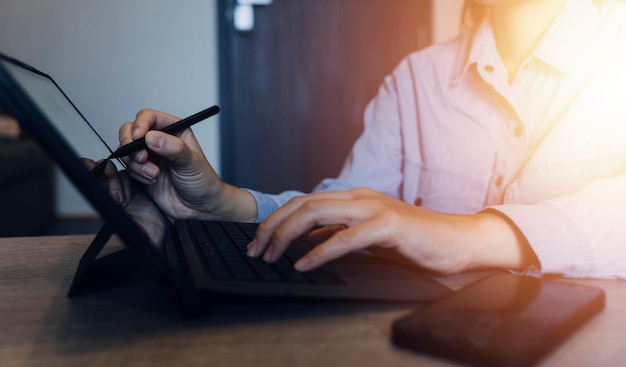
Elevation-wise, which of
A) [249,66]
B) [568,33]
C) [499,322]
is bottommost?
[249,66]

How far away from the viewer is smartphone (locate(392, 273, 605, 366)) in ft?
0.98

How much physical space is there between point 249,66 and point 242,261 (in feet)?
7.29

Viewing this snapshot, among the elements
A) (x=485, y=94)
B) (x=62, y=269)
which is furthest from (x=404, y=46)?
(x=62, y=269)

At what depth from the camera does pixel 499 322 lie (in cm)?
34

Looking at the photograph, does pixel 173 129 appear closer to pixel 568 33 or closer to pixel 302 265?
pixel 302 265

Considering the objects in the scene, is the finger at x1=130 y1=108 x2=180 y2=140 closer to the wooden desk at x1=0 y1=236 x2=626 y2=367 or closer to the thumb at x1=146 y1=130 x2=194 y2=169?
the thumb at x1=146 y1=130 x2=194 y2=169

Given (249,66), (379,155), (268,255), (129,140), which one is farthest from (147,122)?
(249,66)

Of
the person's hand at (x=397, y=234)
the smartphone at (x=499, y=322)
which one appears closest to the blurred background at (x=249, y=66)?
the person's hand at (x=397, y=234)

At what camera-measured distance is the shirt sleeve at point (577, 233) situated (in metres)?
0.50

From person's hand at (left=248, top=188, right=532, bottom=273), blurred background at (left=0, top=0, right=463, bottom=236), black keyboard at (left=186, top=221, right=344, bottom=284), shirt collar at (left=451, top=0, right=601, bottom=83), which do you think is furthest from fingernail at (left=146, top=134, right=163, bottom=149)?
blurred background at (left=0, top=0, right=463, bottom=236)

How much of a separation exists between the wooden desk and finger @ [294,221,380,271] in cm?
4

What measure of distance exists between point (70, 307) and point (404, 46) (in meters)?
2.50

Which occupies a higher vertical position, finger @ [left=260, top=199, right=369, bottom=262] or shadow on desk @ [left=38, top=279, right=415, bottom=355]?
finger @ [left=260, top=199, right=369, bottom=262]

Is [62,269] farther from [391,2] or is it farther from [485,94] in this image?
[391,2]
